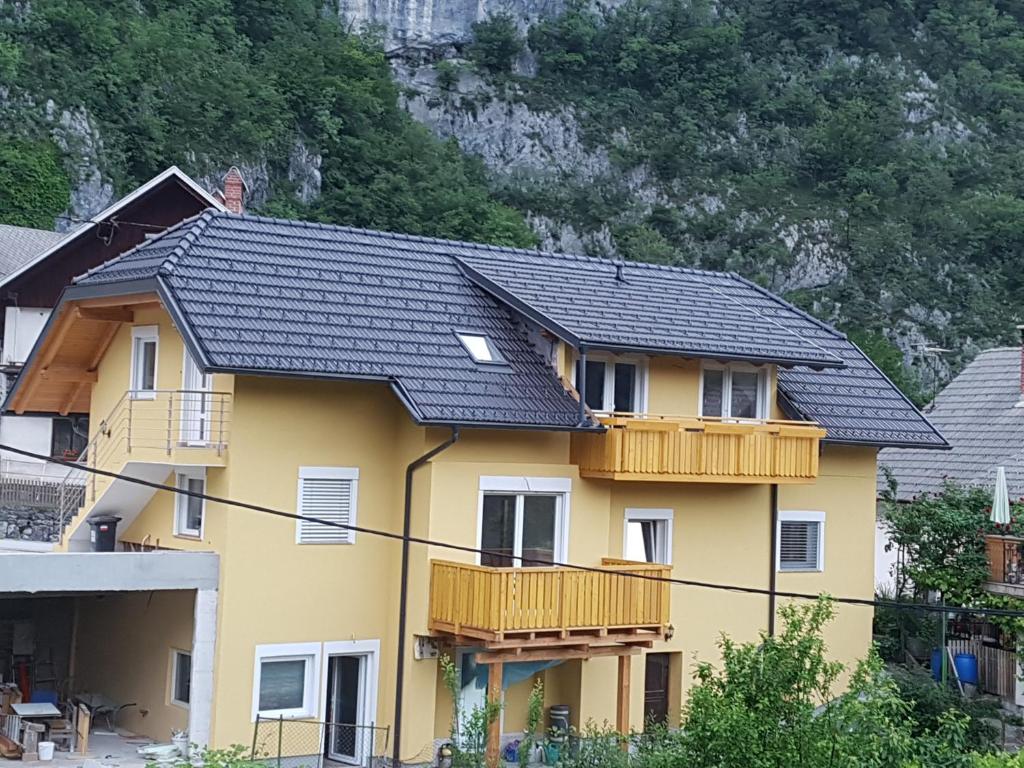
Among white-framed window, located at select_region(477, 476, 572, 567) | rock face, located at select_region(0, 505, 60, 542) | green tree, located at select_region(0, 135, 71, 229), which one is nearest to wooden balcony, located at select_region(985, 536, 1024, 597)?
white-framed window, located at select_region(477, 476, 572, 567)

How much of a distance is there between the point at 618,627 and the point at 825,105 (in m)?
69.8

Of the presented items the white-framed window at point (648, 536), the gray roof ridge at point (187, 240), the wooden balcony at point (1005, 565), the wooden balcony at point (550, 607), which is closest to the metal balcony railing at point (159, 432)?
the gray roof ridge at point (187, 240)

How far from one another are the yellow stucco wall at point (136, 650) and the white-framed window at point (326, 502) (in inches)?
79.8

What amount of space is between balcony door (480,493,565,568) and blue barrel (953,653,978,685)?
9011 millimetres

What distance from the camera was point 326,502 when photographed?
20.9 meters

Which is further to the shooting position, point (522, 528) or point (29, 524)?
point (29, 524)

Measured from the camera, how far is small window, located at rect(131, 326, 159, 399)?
22.5 m

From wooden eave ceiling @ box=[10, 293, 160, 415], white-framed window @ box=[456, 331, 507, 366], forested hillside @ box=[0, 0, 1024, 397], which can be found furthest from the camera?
forested hillside @ box=[0, 0, 1024, 397]

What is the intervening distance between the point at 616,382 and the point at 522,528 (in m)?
2.96

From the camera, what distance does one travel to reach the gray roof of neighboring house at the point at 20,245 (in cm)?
3897

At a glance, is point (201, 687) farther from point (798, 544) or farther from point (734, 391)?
point (798, 544)

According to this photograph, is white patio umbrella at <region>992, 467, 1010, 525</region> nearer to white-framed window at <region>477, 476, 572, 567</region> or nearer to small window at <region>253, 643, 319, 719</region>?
white-framed window at <region>477, 476, 572, 567</region>

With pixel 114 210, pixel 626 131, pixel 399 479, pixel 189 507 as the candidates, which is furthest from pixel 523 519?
pixel 626 131

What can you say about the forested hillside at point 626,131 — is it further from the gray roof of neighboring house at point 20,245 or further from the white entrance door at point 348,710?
the white entrance door at point 348,710
